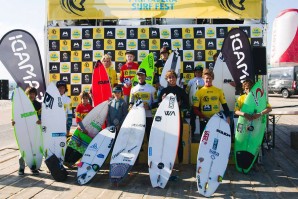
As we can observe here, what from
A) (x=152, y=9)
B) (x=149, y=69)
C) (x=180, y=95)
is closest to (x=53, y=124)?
(x=180, y=95)

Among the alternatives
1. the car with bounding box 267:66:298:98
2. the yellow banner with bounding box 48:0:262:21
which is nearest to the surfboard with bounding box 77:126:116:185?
the yellow banner with bounding box 48:0:262:21

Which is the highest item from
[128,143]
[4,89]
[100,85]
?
[100,85]

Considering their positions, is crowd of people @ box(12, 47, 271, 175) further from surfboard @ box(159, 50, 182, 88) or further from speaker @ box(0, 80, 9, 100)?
speaker @ box(0, 80, 9, 100)

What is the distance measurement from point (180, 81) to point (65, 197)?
401 centimetres

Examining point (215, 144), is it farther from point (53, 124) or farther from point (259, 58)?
point (53, 124)

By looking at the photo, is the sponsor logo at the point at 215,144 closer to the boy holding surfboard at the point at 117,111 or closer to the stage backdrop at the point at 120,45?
the boy holding surfboard at the point at 117,111

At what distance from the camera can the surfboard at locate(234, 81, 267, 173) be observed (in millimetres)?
5770

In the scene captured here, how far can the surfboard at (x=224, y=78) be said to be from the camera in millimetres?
7125

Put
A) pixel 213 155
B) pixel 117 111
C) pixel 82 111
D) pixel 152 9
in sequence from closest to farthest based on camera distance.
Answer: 1. pixel 213 155
2. pixel 117 111
3. pixel 82 111
4. pixel 152 9

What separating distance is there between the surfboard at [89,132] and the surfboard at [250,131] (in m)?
2.34

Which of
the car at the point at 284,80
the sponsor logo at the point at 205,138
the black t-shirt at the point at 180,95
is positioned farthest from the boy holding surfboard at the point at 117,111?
the car at the point at 284,80

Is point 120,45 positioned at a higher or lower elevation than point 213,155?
higher

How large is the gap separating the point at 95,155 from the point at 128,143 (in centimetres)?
54

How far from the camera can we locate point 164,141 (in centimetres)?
537
